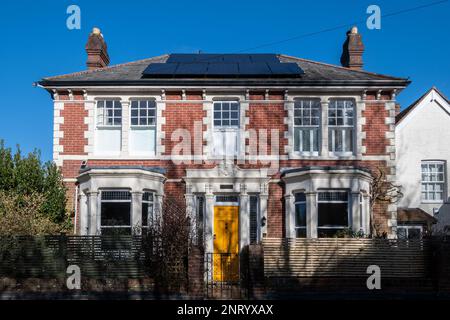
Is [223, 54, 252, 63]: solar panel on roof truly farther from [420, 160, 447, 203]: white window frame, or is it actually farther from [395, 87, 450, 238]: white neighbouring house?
[420, 160, 447, 203]: white window frame

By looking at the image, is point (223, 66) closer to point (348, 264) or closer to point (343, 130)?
point (343, 130)

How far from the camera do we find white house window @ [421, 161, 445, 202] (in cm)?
2697

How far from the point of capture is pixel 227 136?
2153 centimetres

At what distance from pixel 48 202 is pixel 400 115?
1686 cm

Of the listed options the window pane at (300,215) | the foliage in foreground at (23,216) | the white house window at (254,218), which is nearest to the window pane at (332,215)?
the window pane at (300,215)

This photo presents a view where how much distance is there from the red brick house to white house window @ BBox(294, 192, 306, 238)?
0.12 ft

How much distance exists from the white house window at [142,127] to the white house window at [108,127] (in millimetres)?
458

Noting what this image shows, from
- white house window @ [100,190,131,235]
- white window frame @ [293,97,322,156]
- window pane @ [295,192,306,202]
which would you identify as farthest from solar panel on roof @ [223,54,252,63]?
white house window @ [100,190,131,235]

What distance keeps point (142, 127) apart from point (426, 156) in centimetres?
1315

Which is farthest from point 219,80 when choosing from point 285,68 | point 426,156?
point 426,156
